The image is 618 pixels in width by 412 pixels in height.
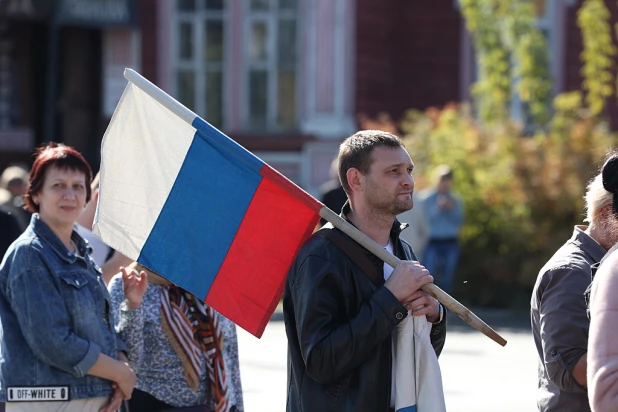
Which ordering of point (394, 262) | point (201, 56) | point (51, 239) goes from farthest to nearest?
point (201, 56) < point (51, 239) < point (394, 262)

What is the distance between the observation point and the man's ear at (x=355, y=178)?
4.48 meters

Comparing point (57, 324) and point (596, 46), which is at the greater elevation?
point (596, 46)

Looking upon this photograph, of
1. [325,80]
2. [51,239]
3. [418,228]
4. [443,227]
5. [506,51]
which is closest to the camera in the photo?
[51,239]

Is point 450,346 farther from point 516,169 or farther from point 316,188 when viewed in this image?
point 316,188

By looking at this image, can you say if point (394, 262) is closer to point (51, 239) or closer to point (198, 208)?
point (198, 208)

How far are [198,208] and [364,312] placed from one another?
898 millimetres

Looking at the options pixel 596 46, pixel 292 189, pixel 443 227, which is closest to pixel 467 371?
pixel 443 227

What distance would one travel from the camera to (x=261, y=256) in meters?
4.72

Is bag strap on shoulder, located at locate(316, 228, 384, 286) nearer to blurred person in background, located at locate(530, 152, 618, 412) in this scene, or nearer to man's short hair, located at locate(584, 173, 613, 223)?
blurred person in background, located at locate(530, 152, 618, 412)

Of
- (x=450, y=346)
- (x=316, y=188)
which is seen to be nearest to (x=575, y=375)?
(x=450, y=346)

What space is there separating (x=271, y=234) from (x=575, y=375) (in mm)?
1201

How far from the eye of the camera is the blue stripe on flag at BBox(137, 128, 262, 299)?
4781 millimetres

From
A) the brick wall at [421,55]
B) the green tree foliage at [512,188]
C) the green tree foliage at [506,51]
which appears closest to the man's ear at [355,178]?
the green tree foliage at [512,188]

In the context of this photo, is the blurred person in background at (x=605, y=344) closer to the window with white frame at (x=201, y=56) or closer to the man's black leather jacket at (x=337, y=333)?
the man's black leather jacket at (x=337, y=333)
